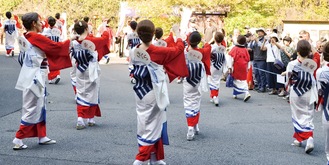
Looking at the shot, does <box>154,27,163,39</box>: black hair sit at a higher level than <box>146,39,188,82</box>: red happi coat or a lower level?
higher

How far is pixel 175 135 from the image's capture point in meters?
8.11

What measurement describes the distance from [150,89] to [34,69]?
6.31 feet

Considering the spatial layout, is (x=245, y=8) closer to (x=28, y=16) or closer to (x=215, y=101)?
(x=215, y=101)

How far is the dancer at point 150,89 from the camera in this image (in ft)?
19.0

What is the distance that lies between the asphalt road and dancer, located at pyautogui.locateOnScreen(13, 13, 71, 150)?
0.34 metres

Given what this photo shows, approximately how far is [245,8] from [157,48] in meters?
16.9

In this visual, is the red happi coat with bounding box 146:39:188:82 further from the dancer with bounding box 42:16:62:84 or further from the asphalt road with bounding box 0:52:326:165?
the dancer with bounding box 42:16:62:84

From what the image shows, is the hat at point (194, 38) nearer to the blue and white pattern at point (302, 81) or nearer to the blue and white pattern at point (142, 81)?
the blue and white pattern at point (302, 81)

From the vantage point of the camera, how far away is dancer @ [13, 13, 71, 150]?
679cm

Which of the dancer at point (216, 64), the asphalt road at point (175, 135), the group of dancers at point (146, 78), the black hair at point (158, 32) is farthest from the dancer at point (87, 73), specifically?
the dancer at point (216, 64)

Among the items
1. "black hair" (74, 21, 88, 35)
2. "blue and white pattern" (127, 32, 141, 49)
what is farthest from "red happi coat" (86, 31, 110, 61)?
"blue and white pattern" (127, 32, 141, 49)

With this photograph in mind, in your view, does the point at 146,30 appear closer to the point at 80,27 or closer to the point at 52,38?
the point at 80,27

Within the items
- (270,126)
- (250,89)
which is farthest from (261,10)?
(270,126)

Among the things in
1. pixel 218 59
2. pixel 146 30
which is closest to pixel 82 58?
pixel 146 30
